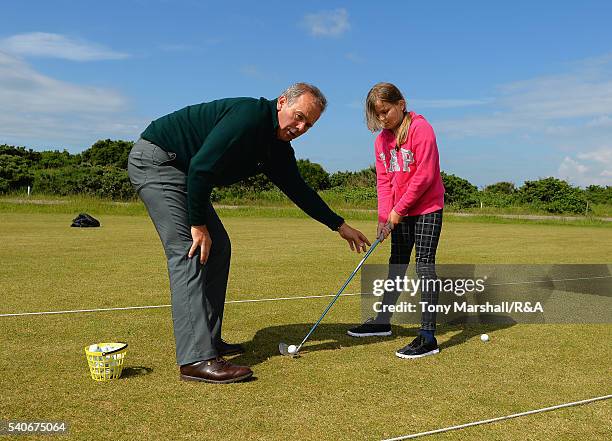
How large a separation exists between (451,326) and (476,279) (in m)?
2.87

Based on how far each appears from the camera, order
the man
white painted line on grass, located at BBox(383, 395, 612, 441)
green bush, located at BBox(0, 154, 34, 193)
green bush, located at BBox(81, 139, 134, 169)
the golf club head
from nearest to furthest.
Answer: white painted line on grass, located at BBox(383, 395, 612, 441) → the man → the golf club head → green bush, located at BBox(0, 154, 34, 193) → green bush, located at BBox(81, 139, 134, 169)

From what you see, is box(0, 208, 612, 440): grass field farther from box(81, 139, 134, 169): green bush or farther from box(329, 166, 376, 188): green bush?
box(81, 139, 134, 169): green bush

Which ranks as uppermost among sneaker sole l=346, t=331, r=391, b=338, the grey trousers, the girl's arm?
the girl's arm

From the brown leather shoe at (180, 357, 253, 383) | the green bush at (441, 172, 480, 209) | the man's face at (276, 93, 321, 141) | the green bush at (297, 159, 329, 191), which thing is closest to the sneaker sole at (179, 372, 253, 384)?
the brown leather shoe at (180, 357, 253, 383)

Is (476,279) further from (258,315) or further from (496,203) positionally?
(496,203)

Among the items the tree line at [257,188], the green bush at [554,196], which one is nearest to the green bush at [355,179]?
the tree line at [257,188]

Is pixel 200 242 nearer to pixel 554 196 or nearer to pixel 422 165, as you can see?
pixel 422 165

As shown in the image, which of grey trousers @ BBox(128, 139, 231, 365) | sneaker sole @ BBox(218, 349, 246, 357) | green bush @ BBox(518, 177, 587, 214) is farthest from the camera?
green bush @ BBox(518, 177, 587, 214)

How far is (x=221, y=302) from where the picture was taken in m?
4.05

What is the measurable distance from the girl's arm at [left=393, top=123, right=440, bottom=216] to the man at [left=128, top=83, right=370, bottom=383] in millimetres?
847

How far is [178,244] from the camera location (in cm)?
354

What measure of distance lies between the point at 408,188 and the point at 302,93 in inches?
41.7

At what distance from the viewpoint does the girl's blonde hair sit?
160 inches

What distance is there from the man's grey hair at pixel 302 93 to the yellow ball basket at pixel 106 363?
174cm
